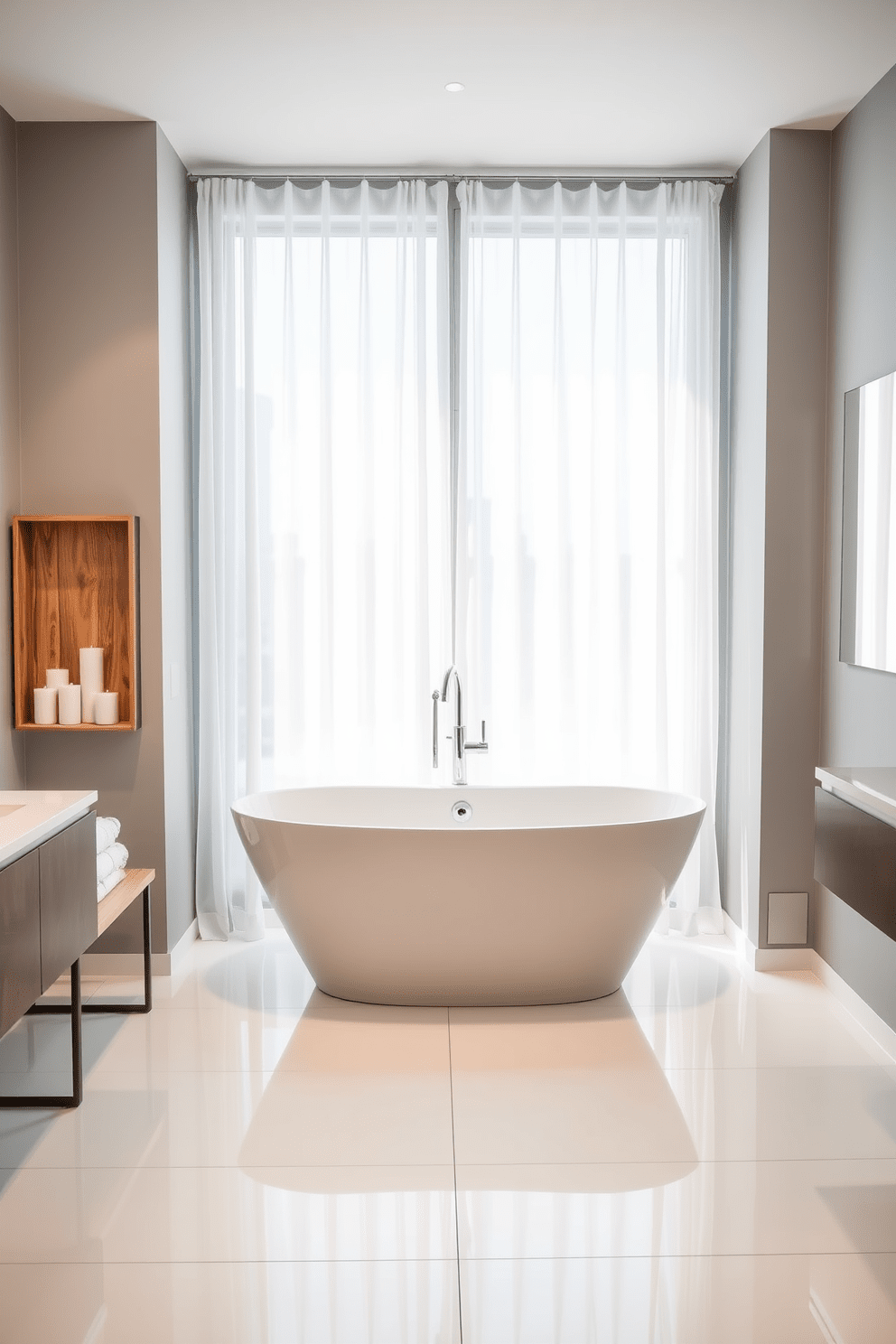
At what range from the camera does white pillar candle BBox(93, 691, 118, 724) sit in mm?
3770

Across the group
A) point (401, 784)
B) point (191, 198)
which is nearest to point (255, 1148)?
point (401, 784)

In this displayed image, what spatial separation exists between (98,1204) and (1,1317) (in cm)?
38

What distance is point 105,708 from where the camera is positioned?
3.78 m

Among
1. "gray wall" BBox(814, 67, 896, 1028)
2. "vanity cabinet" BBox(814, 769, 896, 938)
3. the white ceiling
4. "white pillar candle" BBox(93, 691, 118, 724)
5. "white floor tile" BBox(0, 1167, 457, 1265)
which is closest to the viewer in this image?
"white floor tile" BBox(0, 1167, 457, 1265)

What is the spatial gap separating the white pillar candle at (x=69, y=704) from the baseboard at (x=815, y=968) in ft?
8.20

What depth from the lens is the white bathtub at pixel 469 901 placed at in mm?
3373

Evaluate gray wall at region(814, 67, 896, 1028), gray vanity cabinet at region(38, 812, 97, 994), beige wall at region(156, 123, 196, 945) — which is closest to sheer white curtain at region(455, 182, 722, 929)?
gray wall at region(814, 67, 896, 1028)

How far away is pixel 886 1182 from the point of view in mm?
2533

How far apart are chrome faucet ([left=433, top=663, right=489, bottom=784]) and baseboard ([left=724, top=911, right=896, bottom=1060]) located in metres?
1.19

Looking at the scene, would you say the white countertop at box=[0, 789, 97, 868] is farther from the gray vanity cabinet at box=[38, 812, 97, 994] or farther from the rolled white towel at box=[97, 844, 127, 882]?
the rolled white towel at box=[97, 844, 127, 882]

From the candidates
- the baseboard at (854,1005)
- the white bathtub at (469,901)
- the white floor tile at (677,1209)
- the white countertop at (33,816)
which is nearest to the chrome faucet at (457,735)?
the white bathtub at (469,901)

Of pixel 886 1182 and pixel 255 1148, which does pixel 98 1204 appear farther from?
pixel 886 1182

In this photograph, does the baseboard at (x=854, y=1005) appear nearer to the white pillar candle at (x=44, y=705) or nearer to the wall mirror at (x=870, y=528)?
the wall mirror at (x=870, y=528)

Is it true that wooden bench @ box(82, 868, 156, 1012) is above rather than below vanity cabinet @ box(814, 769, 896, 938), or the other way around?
below
